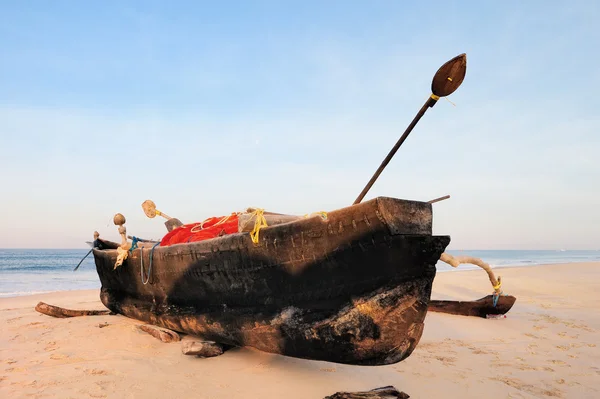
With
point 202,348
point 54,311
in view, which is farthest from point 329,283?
point 54,311

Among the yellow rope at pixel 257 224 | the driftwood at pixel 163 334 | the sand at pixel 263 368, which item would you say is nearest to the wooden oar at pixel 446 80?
the yellow rope at pixel 257 224

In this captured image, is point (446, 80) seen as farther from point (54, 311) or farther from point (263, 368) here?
point (54, 311)

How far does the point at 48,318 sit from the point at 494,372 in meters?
6.07

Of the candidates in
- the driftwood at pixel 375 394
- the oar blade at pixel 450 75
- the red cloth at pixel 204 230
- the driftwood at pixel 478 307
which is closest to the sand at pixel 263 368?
the driftwood at pixel 375 394

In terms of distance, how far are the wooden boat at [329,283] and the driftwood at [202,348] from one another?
79 mm

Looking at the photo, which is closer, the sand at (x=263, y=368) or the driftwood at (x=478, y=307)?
the sand at (x=263, y=368)

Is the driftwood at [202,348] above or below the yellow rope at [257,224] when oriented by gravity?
below

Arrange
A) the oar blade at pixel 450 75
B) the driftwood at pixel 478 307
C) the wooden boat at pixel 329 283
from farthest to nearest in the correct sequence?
the driftwood at pixel 478 307, the oar blade at pixel 450 75, the wooden boat at pixel 329 283

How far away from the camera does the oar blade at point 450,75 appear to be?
3105 mm

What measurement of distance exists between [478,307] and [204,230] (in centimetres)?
490

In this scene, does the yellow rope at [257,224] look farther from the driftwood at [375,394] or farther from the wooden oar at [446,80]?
the wooden oar at [446,80]

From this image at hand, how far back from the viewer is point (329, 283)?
304 centimetres

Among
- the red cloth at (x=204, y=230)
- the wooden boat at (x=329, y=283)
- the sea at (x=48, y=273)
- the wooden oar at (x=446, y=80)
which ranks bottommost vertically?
the sea at (x=48, y=273)

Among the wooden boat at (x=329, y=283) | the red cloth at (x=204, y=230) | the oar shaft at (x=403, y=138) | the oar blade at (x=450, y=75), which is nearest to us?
the wooden boat at (x=329, y=283)
